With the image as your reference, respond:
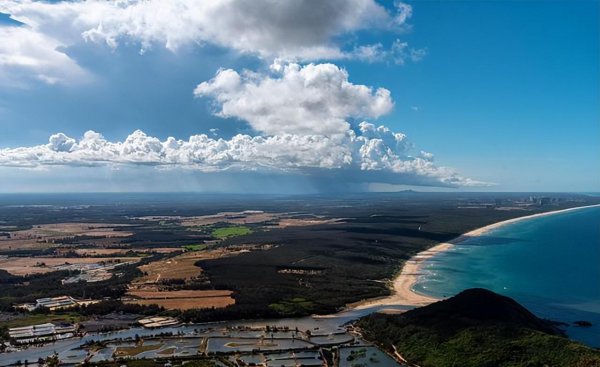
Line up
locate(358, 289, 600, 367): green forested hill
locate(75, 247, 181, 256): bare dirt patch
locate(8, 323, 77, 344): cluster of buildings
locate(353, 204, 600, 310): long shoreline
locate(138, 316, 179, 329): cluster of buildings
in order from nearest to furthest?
locate(358, 289, 600, 367): green forested hill, locate(8, 323, 77, 344): cluster of buildings, locate(138, 316, 179, 329): cluster of buildings, locate(353, 204, 600, 310): long shoreline, locate(75, 247, 181, 256): bare dirt patch

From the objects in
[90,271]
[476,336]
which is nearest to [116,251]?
[90,271]

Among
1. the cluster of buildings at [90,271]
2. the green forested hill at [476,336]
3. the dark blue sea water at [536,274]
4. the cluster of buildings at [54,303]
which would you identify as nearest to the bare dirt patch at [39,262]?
the cluster of buildings at [90,271]

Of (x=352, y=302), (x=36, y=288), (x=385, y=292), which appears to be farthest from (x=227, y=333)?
(x=36, y=288)

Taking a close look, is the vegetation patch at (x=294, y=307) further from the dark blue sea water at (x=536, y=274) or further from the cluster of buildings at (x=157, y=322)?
the dark blue sea water at (x=536, y=274)

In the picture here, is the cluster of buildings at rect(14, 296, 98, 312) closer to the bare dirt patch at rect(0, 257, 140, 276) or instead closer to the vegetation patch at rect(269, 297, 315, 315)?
the bare dirt patch at rect(0, 257, 140, 276)

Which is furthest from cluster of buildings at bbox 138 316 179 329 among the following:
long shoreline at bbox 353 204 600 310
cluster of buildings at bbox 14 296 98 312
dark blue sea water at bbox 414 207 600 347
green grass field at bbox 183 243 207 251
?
green grass field at bbox 183 243 207 251

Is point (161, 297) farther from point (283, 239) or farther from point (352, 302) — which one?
point (283, 239)
